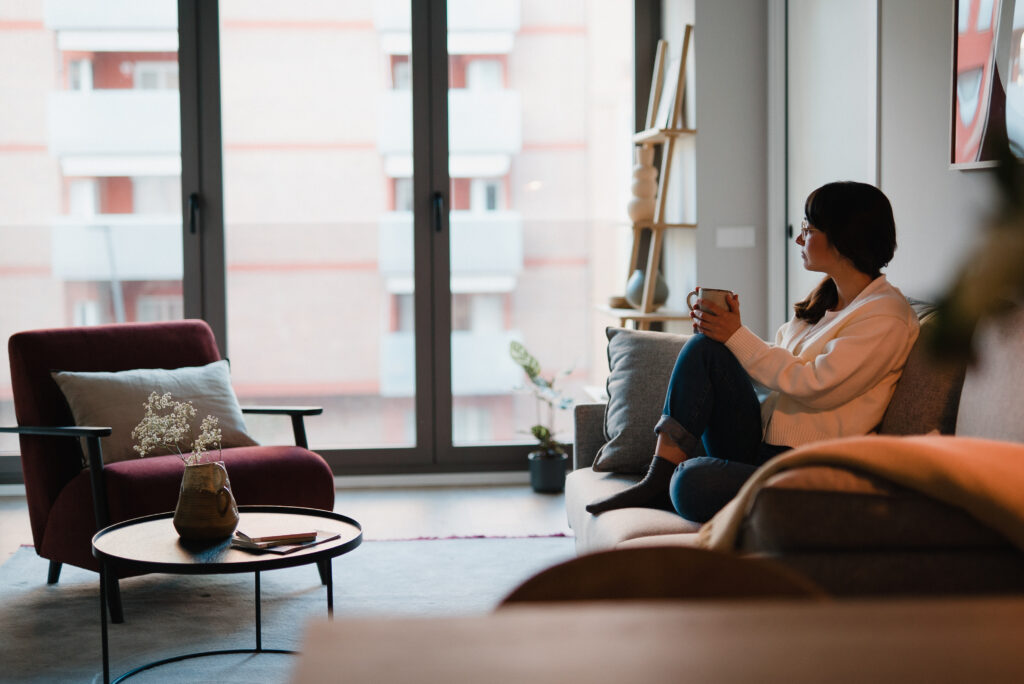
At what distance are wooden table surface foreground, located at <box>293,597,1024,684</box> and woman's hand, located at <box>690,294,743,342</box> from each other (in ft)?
6.65

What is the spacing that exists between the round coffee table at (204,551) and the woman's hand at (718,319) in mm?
997

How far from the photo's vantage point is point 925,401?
2.44m

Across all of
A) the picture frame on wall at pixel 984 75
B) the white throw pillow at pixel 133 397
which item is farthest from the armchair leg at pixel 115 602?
the picture frame on wall at pixel 984 75

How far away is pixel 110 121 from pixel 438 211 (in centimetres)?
145

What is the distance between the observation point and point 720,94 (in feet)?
14.5

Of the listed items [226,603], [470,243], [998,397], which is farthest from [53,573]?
[998,397]

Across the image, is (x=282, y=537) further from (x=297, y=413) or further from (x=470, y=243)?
(x=470, y=243)

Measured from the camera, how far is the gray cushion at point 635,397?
300 centimetres

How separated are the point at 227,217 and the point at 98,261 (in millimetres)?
579

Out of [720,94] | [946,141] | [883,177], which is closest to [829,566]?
[946,141]

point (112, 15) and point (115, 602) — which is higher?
point (112, 15)

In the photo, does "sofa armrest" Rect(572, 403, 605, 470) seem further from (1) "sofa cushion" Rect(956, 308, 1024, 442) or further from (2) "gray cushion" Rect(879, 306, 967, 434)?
(1) "sofa cushion" Rect(956, 308, 1024, 442)

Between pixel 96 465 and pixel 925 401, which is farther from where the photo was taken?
pixel 96 465

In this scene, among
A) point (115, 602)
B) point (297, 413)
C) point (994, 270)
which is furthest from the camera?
point (297, 413)
